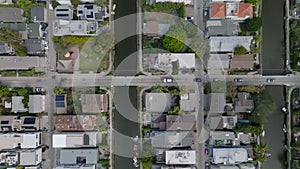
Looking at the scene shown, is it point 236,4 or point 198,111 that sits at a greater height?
point 236,4

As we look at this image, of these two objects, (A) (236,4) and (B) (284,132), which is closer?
(A) (236,4)

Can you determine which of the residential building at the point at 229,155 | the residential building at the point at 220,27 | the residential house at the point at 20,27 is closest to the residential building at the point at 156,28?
the residential building at the point at 220,27

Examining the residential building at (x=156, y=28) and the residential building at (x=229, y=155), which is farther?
the residential building at (x=156, y=28)

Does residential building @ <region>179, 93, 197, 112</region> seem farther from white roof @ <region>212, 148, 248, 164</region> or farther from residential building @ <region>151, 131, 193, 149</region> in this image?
white roof @ <region>212, 148, 248, 164</region>

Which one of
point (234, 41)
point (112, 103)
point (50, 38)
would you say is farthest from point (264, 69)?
point (50, 38)

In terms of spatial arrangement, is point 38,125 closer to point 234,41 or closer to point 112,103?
point 112,103

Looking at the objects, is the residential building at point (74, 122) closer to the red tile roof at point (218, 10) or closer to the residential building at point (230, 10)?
the red tile roof at point (218, 10)
